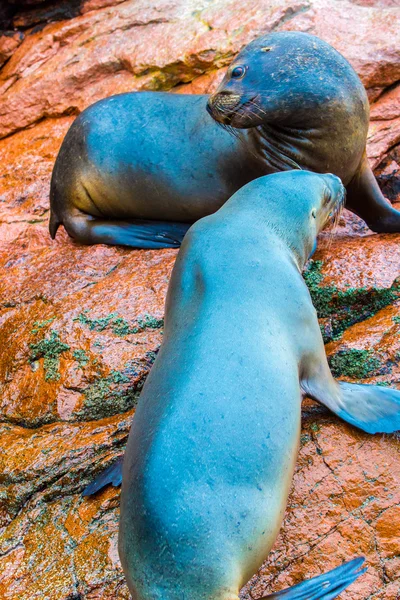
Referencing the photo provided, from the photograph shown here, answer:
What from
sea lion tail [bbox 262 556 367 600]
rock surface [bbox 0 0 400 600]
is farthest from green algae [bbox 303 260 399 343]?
sea lion tail [bbox 262 556 367 600]

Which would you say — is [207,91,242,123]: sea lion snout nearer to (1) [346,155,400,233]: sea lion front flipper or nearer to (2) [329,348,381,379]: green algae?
(1) [346,155,400,233]: sea lion front flipper

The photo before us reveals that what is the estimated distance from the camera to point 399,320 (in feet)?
12.5

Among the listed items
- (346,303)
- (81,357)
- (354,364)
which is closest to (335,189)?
(346,303)

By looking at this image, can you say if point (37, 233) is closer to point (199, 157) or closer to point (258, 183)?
point (199, 157)

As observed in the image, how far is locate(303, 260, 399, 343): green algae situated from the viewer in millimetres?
4062

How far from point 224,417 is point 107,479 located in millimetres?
943

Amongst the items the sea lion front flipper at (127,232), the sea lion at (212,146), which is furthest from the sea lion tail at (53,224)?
the sea lion front flipper at (127,232)

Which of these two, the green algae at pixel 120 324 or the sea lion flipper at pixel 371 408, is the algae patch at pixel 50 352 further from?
the sea lion flipper at pixel 371 408

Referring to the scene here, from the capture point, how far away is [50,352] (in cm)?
415

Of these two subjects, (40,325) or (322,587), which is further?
(40,325)

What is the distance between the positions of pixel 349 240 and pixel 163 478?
2.57 metres

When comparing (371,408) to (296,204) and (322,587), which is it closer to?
(322,587)

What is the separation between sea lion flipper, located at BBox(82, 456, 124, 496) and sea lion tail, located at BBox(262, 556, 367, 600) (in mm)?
1016

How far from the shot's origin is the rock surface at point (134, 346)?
310cm
